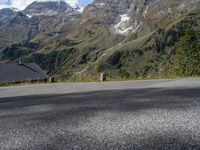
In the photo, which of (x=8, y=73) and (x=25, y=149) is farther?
(x=8, y=73)

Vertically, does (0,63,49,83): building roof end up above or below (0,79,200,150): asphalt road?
below

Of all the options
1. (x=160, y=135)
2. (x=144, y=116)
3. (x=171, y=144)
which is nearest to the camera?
(x=171, y=144)

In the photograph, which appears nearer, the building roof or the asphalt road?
the asphalt road

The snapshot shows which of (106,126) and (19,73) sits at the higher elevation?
(106,126)

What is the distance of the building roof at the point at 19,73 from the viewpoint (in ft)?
286

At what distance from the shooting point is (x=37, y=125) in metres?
8.53

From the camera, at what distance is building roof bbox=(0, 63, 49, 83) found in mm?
87194

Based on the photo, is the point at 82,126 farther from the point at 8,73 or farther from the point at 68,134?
the point at 8,73

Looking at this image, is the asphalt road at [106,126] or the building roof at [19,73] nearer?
the asphalt road at [106,126]

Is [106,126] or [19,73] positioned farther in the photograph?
[19,73]

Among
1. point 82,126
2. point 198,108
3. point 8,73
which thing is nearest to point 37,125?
point 82,126

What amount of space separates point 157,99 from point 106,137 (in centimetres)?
517

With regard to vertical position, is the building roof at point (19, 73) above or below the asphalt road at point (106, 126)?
below

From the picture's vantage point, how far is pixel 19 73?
8975 centimetres
